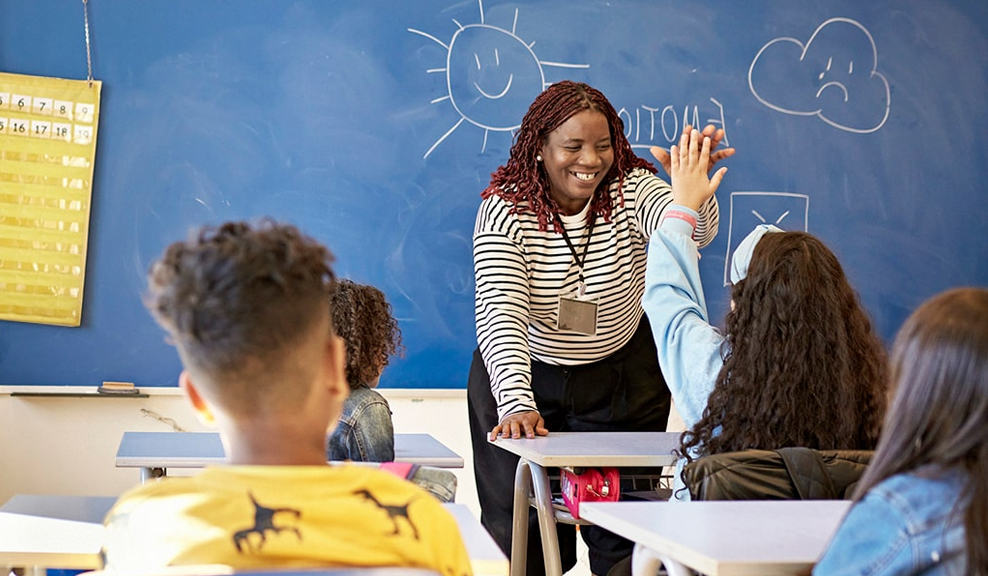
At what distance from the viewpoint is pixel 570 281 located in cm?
316

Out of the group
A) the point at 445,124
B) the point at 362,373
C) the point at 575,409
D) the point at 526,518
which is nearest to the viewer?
the point at 362,373

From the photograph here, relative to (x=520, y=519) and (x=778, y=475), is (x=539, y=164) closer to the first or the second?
(x=520, y=519)

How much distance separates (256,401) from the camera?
1173mm

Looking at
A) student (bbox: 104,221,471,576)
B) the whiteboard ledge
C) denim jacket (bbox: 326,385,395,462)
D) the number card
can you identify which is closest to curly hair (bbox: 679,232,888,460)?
denim jacket (bbox: 326,385,395,462)

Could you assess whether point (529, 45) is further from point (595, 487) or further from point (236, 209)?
point (595, 487)

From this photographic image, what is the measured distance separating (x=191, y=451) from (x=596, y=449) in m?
1.10

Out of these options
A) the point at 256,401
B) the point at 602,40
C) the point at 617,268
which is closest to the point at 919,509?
the point at 256,401

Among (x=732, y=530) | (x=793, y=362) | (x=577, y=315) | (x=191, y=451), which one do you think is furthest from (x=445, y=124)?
(x=732, y=530)

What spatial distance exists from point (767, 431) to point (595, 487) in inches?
26.6

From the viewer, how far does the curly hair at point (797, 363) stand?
2115 millimetres

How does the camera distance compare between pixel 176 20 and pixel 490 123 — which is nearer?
pixel 176 20

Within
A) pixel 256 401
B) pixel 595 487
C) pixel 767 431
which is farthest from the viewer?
pixel 595 487

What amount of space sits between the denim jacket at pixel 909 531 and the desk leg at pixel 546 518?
1.58 meters

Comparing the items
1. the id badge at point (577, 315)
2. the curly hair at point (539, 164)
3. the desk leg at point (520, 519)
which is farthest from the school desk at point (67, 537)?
the curly hair at point (539, 164)
